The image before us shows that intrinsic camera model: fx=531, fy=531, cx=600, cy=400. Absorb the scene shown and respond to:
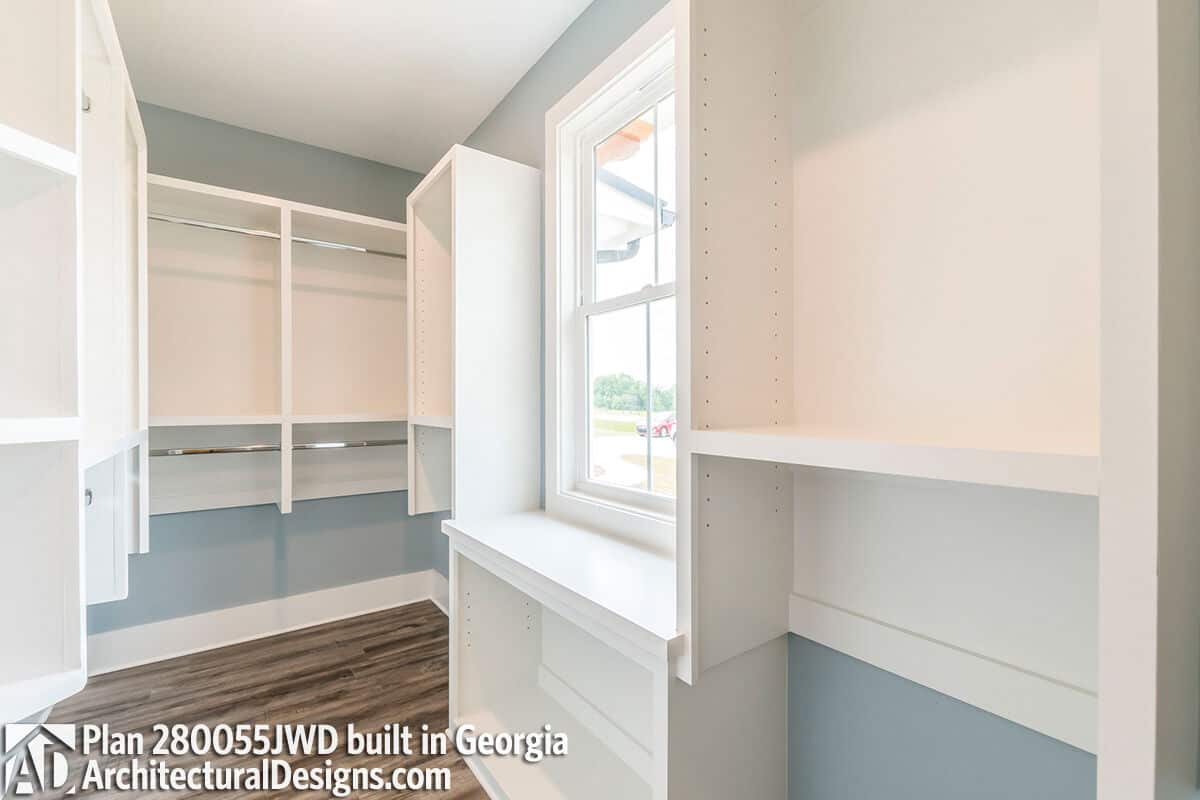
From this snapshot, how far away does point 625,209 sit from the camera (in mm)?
1790

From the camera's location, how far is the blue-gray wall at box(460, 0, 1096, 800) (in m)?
0.83

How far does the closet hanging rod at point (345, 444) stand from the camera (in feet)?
8.56

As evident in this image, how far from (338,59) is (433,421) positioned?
152 cm

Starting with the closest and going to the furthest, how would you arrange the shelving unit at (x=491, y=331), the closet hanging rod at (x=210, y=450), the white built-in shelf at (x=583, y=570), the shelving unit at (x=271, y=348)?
1. the white built-in shelf at (x=583, y=570)
2. the shelving unit at (x=491, y=331)
3. the closet hanging rod at (x=210, y=450)
4. the shelving unit at (x=271, y=348)

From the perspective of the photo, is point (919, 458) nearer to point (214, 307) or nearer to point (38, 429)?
point (38, 429)

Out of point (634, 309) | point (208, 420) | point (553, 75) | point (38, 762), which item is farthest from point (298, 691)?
point (553, 75)

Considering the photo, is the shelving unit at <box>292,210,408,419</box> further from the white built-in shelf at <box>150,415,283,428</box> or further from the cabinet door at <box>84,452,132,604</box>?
the cabinet door at <box>84,452,132,604</box>

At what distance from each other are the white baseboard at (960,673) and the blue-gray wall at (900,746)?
0.04 metres

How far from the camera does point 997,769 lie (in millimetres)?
876

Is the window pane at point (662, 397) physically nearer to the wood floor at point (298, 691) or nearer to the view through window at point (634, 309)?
the view through window at point (634, 309)

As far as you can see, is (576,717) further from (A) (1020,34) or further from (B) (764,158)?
(A) (1020,34)

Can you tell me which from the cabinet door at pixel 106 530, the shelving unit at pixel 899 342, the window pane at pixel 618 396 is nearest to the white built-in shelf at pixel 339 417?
the cabinet door at pixel 106 530

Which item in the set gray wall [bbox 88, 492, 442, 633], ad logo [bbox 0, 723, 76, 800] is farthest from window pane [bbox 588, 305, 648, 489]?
ad logo [bbox 0, 723, 76, 800]

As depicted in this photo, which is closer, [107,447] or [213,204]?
[107,447]
